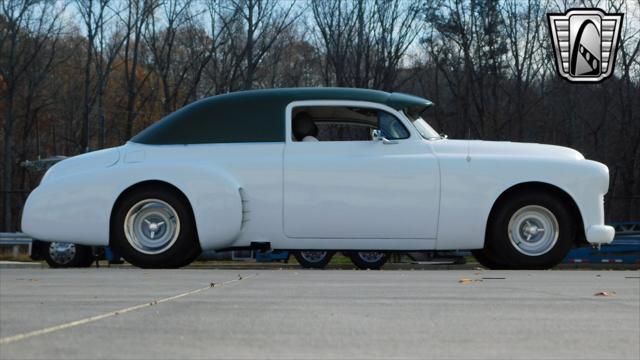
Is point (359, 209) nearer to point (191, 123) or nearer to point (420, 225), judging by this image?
point (420, 225)

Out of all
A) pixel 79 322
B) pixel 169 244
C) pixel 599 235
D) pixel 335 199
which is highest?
pixel 335 199

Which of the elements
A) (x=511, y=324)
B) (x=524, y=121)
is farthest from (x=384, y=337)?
(x=524, y=121)

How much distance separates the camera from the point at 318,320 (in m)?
4.14

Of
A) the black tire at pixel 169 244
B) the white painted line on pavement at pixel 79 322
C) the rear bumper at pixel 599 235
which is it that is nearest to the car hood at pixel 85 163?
the black tire at pixel 169 244

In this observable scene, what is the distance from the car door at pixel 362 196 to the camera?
322 inches

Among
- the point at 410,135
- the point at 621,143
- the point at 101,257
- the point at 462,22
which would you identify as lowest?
the point at 101,257

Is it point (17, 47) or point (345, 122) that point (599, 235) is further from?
point (17, 47)

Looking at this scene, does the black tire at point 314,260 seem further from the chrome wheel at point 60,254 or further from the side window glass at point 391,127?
the side window glass at point 391,127

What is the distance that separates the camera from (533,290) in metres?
5.58

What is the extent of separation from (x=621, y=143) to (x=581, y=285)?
3315 centimetres

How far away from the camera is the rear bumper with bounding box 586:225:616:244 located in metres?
8.12

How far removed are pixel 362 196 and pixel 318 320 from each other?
13.5 feet

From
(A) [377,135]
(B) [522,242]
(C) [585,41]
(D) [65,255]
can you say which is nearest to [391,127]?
(A) [377,135]

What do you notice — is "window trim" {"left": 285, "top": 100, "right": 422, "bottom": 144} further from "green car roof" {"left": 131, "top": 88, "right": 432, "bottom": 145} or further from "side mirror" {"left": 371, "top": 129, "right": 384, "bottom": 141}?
"side mirror" {"left": 371, "top": 129, "right": 384, "bottom": 141}
